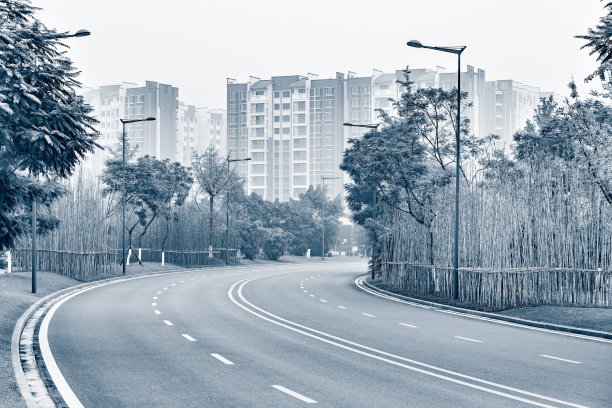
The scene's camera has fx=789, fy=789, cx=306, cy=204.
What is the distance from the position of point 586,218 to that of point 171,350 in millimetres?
15072

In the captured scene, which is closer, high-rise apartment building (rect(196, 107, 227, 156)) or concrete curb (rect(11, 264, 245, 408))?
concrete curb (rect(11, 264, 245, 408))

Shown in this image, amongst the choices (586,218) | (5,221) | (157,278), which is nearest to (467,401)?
(5,221)

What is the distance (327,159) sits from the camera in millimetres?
148875

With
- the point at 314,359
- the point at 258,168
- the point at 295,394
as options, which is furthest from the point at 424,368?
the point at 258,168

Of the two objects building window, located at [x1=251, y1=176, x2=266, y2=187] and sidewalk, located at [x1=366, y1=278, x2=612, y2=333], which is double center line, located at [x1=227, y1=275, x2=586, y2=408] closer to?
sidewalk, located at [x1=366, y1=278, x2=612, y2=333]

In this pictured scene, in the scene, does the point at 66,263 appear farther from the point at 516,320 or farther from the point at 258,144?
the point at 258,144

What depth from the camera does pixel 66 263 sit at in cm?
4069

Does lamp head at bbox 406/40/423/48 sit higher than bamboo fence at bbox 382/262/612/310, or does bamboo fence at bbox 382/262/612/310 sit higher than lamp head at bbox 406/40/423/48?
lamp head at bbox 406/40/423/48

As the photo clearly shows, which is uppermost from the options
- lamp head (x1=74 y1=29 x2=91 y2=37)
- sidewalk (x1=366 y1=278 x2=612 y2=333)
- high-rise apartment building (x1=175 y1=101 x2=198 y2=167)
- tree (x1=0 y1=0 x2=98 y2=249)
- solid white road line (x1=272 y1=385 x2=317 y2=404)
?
high-rise apartment building (x1=175 y1=101 x2=198 y2=167)

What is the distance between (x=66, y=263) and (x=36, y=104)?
28.4m

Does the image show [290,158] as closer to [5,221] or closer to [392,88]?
[392,88]

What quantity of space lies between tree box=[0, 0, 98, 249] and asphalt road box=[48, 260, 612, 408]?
12.4 feet

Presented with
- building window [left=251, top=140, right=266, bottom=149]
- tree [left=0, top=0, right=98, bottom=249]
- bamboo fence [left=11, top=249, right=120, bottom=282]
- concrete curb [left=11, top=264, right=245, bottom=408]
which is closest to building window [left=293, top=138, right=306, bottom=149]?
building window [left=251, top=140, right=266, bottom=149]

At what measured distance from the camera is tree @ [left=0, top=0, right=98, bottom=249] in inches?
516
